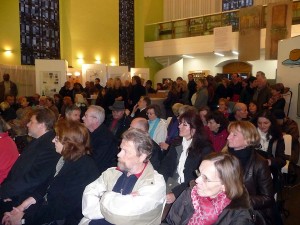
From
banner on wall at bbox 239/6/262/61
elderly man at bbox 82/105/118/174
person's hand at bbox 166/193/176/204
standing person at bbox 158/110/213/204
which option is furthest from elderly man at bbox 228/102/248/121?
banner on wall at bbox 239/6/262/61

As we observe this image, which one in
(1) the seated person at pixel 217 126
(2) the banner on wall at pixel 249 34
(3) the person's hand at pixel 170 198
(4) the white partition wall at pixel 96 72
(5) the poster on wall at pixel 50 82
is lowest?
(3) the person's hand at pixel 170 198

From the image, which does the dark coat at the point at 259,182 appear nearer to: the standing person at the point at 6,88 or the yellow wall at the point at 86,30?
the standing person at the point at 6,88

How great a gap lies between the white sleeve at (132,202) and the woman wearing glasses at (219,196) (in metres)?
0.23

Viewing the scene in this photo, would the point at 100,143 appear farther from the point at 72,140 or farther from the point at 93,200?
the point at 93,200

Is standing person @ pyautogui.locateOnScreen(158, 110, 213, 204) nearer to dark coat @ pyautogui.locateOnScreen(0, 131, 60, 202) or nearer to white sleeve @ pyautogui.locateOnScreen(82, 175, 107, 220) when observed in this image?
white sleeve @ pyautogui.locateOnScreen(82, 175, 107, 220)

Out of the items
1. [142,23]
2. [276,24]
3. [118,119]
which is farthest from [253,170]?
[142,23]

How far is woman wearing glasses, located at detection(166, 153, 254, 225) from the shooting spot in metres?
1.83

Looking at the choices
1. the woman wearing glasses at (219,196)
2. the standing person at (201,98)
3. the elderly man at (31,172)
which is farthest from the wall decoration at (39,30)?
the woman wearing glasses at (219,196)

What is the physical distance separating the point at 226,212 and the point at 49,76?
9.27 metres

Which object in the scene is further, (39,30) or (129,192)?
(39,30)

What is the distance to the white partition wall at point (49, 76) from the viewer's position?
33.1 feet

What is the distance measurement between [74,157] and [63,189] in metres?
0.25

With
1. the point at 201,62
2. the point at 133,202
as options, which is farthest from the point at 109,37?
the point at 133,202

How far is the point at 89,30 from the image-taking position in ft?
47.9
